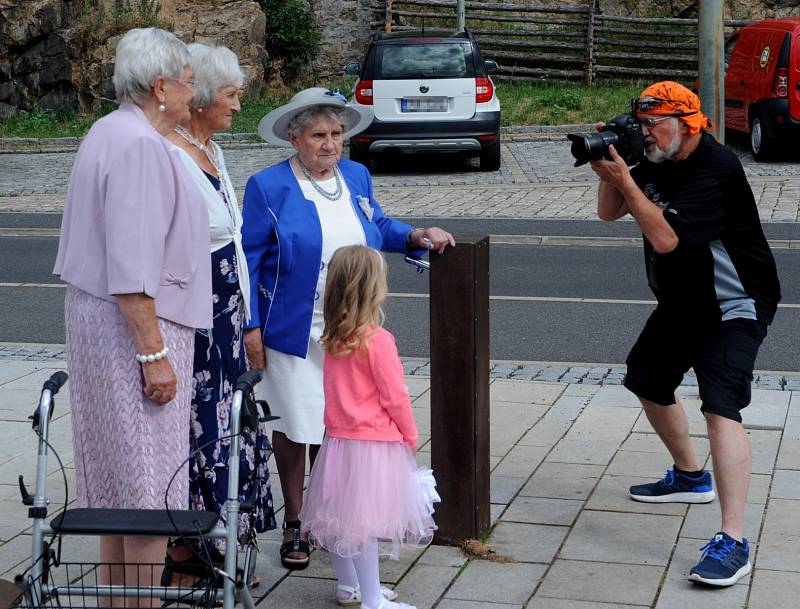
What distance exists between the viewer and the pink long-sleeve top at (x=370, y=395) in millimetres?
4238

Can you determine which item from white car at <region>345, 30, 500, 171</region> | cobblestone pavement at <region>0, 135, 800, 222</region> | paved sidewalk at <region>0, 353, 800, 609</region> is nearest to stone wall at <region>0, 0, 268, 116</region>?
cobblestone pavement at <region>0, 135, 800, 222</region>

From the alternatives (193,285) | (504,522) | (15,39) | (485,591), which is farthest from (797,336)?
(15,39)

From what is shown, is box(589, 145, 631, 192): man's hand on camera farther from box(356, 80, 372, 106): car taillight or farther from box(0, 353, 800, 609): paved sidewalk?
box(356, 80, 372, 106): car taillight

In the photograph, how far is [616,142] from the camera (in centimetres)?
470

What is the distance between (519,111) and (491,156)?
4902mm

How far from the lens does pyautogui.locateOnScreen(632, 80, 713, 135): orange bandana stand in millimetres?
4781

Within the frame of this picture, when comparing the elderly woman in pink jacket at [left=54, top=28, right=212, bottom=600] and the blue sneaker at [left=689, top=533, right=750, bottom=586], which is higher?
the elderly woman in pink jacket at [left=54, top=28, right=212, bottom=600]

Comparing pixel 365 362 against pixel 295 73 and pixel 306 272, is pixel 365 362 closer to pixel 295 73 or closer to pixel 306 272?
pixel 306 272

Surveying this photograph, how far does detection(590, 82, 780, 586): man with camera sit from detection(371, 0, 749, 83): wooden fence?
21643 mm

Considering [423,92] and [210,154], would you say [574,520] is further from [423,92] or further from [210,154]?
[423,92]

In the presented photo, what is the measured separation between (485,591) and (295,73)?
23.3 m

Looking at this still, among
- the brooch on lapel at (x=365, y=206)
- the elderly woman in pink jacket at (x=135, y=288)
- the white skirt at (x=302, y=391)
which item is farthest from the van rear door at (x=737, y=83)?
the elderly woman in pink jacket at (x=135, y=288)

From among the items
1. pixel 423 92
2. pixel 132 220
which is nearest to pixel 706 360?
pixel 132 220

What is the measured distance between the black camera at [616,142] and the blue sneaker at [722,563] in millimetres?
1448
